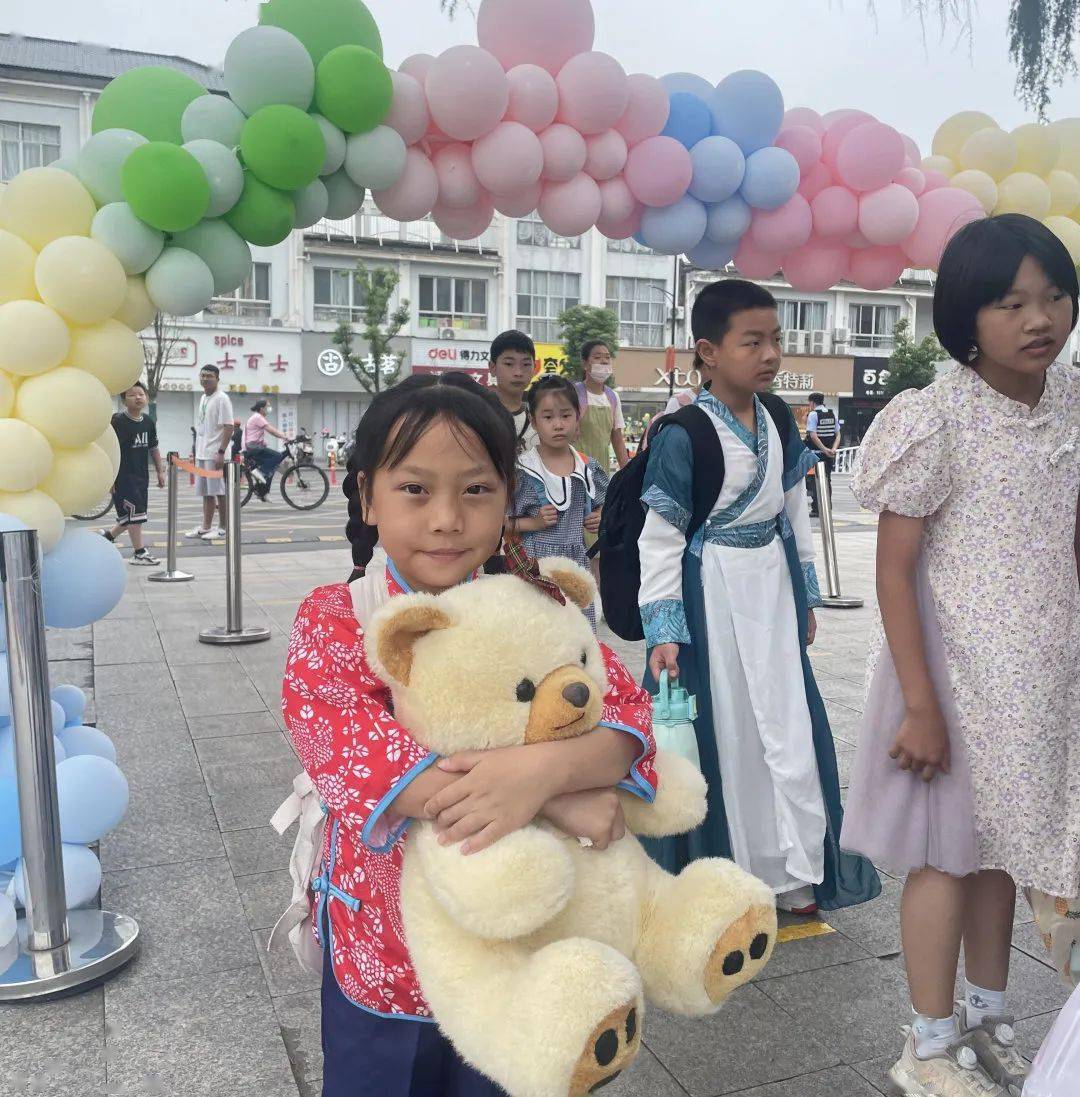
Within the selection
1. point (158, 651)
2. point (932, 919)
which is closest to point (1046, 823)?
point (932, 919)

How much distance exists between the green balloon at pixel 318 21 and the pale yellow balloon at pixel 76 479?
1.40m

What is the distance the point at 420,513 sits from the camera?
4.45ft

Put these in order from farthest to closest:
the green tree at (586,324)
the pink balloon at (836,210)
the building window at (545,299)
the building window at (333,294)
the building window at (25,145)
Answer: the building window at (545,299) < the building window at (333,294) < the green tree at (586,324) < the building window at (25,145) < the pink balloon at (836,210)

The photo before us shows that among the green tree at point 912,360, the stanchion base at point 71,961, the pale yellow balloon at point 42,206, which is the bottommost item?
the stanchion base at point 71,961

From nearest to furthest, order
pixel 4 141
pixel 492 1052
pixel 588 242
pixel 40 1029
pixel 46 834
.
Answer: pixel 492 1052
pixel 40 1029
pixel 46 834
pixel 4 141
pixel 588 242

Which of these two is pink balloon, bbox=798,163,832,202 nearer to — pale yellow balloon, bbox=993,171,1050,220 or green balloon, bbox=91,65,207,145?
pale yellow balloon, bbox=993,171,1050,220

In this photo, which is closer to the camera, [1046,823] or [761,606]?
[1046,823]

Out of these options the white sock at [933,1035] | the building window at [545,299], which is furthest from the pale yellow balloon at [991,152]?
the building window at [545,299]

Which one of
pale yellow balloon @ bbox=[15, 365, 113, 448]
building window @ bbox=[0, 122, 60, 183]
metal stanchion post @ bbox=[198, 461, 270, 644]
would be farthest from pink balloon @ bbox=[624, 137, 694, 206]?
building window @ bbox=[0, 122, 60, 183]

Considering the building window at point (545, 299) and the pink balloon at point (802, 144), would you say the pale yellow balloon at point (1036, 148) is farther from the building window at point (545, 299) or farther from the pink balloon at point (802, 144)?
the building window at point (545, 299)

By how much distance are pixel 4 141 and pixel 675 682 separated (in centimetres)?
2762

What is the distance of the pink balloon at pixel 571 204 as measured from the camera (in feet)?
11.7

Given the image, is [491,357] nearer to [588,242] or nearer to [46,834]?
[46,834]

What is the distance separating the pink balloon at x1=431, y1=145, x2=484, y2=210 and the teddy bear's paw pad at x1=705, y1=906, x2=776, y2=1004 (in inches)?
111
